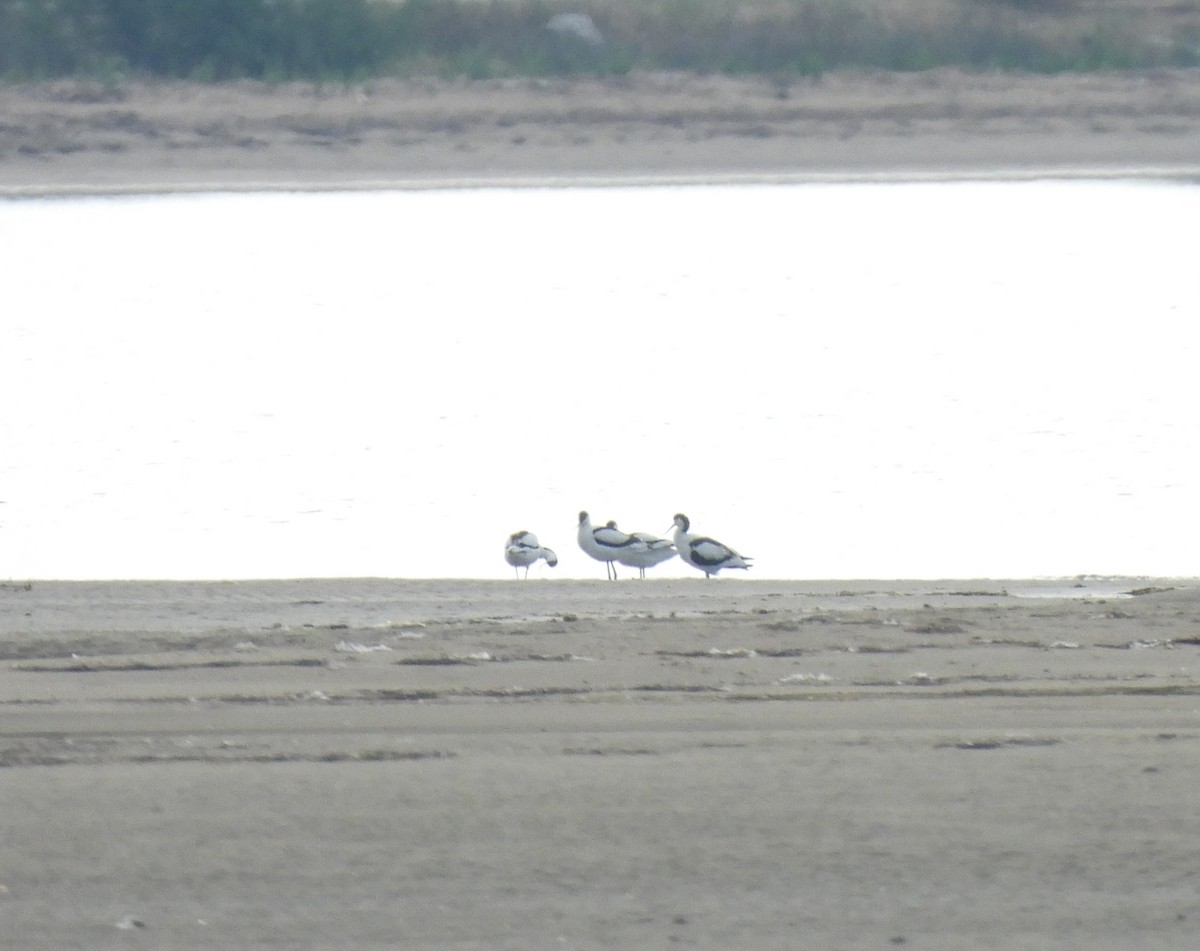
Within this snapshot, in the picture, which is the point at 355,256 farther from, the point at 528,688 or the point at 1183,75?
the point at 528,688

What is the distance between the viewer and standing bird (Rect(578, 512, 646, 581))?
9.58 meters

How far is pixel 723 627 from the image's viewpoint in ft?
22.2

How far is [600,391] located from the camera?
1788 centimetres

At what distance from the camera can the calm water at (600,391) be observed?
10.9 meters

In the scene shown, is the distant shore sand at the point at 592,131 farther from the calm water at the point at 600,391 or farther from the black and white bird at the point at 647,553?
the black and white bird at the point at 647,553

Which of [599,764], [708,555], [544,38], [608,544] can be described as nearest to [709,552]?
[708,555]

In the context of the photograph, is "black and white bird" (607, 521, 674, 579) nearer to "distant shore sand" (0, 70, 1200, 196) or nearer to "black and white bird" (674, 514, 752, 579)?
"black and white bird" (674, 514, 752, 579)

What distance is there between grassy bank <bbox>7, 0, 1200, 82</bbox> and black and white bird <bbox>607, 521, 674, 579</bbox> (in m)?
25.7

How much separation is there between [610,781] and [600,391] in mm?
13138

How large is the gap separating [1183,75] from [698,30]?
1049 centimetres

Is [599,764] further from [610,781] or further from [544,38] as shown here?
[544,38]

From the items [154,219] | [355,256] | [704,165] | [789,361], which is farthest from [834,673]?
[154,219]

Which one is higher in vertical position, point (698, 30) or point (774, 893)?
point (698, 30)

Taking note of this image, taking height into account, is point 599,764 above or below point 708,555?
below
